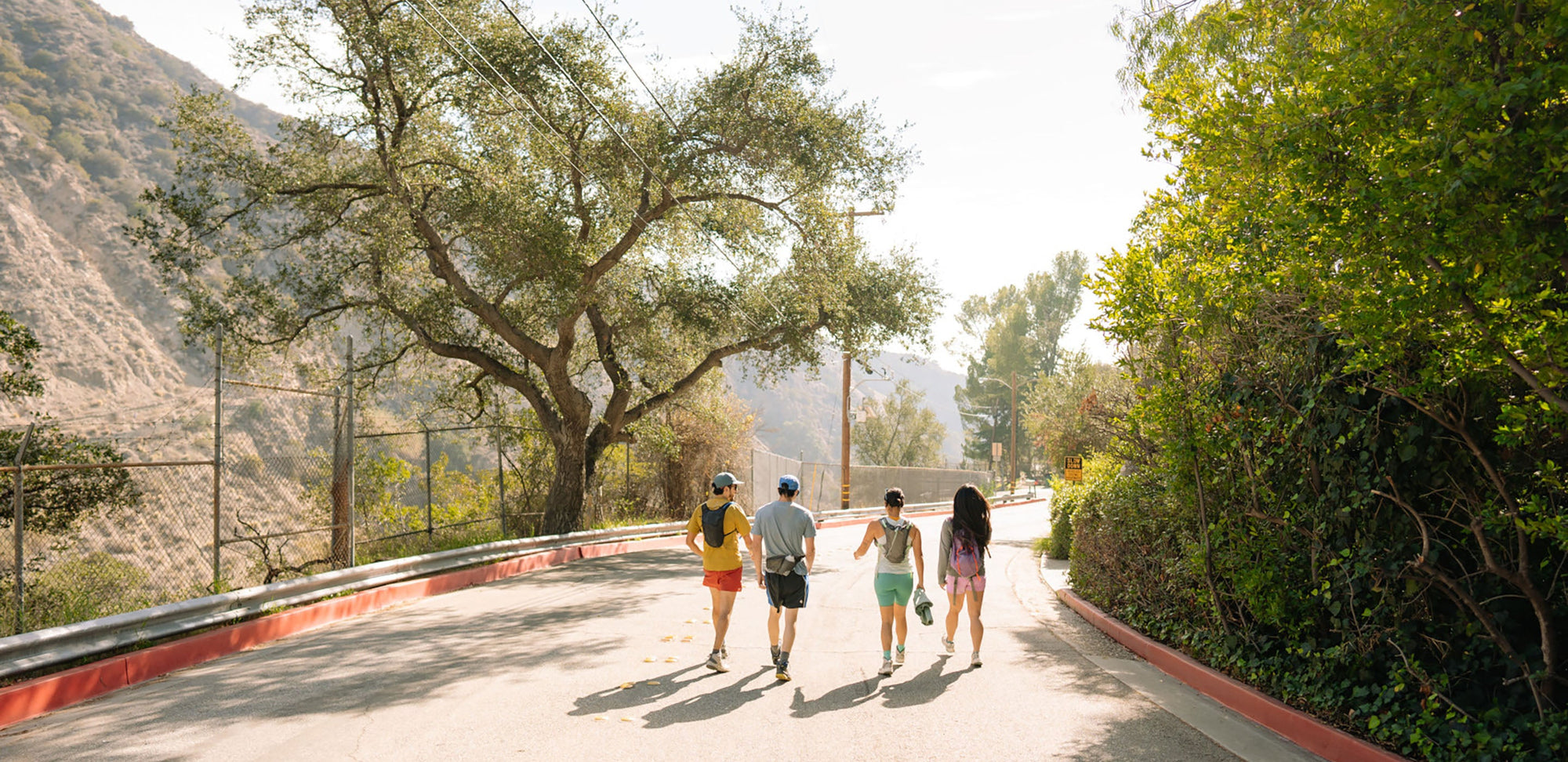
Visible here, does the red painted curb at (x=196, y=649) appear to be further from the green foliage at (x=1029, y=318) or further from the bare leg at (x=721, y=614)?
the green foliage at (x=1029, y=318)

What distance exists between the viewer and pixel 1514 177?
13.2ft

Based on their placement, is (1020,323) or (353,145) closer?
(353,145)

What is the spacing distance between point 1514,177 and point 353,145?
1969 centimetres

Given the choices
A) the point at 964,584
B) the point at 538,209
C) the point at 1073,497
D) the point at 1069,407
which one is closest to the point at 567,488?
the point at 538,209

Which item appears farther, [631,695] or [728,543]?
[728,543]

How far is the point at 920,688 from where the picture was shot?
7848 mm

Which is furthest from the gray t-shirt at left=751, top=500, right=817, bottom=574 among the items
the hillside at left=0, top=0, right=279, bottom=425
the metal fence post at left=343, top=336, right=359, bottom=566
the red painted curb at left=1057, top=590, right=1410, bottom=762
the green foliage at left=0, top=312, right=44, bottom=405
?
the hillside at left=0, top=0, right=279, bottom=425

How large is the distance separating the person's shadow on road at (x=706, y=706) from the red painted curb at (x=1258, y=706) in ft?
11.1

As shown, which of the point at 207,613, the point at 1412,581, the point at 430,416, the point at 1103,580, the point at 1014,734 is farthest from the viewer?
the point at 430,416

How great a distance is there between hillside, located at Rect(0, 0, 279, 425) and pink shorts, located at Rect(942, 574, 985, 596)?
51.2 metres

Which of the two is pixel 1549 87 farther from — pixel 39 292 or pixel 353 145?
pixel 39 292

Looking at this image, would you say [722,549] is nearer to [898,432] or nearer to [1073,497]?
[1073,497]

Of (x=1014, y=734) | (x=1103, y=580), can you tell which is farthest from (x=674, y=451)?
(x=1014, y=734)

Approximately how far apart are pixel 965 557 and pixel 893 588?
0.75 m
